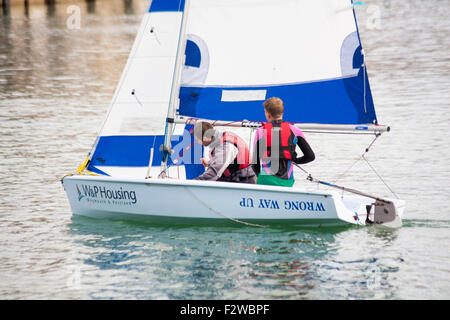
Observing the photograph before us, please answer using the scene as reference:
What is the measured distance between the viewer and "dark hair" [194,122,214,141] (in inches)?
418

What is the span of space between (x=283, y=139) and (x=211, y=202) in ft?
4.11

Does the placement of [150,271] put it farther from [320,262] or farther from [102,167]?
[102,167]

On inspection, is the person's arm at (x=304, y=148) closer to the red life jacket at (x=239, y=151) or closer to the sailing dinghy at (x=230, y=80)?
the sailing dinghy at (x=230, y=80)

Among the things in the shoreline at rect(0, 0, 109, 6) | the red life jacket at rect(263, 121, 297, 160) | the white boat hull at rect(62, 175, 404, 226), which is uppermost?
the shoreline at rect(0, 0, 109, 6)

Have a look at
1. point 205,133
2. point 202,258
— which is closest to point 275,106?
point 205,133

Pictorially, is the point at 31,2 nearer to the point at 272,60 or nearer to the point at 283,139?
the point at 272,60

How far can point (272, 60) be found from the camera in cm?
1127

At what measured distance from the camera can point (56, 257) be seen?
10.2 m

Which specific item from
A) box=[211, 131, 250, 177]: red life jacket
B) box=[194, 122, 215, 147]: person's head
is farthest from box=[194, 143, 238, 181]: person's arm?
box=[194, 122, 215, 147]: person's head

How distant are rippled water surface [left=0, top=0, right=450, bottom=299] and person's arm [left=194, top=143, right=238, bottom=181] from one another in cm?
78

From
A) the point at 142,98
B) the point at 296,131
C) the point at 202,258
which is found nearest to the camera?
the point at 202,258

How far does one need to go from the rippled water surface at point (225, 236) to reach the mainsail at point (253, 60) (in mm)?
1658

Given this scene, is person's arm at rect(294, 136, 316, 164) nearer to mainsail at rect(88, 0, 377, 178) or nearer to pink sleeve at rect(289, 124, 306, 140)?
pink sleeve at rect(289, 124, 306, 140)
